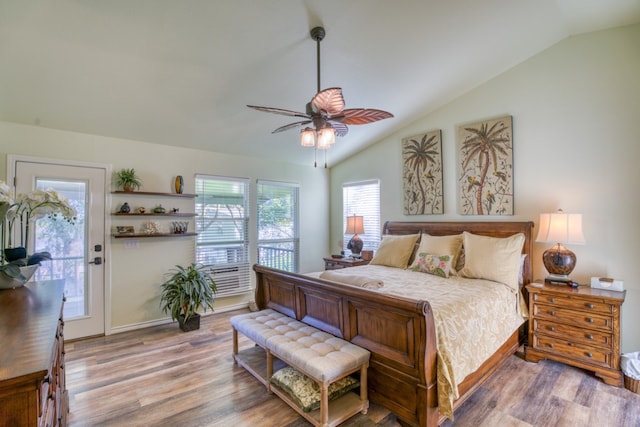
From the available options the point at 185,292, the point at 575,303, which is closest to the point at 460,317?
the point at 575,303

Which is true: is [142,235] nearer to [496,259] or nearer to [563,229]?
[496,259]

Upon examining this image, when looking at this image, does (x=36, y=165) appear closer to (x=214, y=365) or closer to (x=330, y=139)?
(x=214, y=365)

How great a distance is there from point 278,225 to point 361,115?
10.5ft

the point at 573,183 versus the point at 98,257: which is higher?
the point at 573,183

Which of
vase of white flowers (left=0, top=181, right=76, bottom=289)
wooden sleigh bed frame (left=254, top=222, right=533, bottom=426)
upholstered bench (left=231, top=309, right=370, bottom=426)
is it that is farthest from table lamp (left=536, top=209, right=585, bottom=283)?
vase of white flowers (left=0, top=181, right=76, bottom=289)

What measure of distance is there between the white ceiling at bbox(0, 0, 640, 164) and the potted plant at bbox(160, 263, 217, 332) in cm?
186

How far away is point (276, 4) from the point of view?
2.41 meters

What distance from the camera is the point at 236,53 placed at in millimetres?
2871

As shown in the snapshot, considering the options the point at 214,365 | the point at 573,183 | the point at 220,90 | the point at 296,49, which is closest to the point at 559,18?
the point at 573,183

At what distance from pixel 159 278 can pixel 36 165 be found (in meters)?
1.88

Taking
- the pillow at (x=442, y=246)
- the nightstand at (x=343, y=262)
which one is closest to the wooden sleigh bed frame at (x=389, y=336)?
the pillow at (x=442, y=246)

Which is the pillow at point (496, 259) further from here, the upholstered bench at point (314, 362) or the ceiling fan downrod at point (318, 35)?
the ceiling fan downrod at point (318, 35)

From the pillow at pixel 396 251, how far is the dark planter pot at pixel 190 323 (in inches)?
97.4

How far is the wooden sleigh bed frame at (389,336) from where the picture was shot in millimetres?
1989
